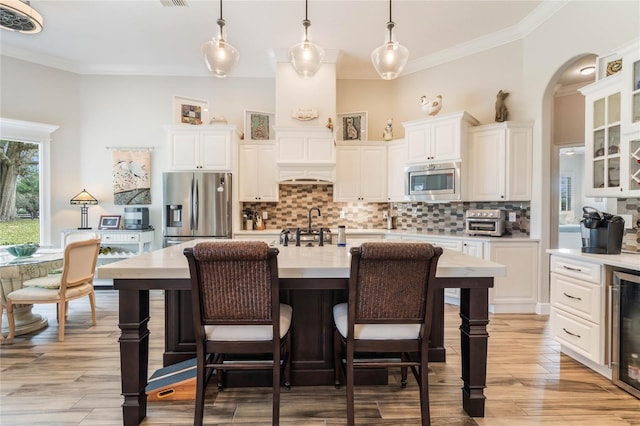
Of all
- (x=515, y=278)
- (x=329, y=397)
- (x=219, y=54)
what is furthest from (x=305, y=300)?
(x=515, y=278)

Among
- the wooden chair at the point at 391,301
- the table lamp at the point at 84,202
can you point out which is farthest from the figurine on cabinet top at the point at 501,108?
the table lamp at the point at 84,202

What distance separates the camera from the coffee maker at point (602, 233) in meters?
2.50

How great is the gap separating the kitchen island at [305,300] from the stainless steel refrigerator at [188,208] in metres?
2.31

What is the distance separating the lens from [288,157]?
4.60 meters

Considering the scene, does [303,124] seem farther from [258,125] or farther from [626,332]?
[626,332]

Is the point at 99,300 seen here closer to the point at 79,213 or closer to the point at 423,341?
the point at 79,213

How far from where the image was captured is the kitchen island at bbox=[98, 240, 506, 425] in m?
1.77

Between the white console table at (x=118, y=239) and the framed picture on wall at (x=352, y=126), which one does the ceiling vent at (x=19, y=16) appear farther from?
the framed picture on wall at (x=352, y=126)

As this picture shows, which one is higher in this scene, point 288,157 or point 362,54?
point 362,54

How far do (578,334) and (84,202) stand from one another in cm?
598

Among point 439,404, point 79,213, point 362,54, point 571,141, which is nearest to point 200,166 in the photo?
point 79,213

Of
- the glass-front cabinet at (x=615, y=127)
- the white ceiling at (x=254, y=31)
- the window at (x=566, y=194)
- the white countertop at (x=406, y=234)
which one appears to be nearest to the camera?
the glass-front cabinet at (x=615, y=127)

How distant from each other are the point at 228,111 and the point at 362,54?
2.23m

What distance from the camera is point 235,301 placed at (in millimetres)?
1619
